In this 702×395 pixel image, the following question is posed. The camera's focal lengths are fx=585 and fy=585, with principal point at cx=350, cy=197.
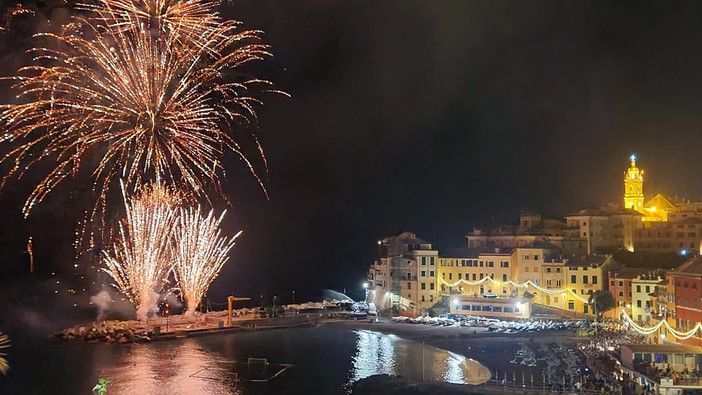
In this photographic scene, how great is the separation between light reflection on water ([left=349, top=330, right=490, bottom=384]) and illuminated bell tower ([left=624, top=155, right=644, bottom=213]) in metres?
26.6

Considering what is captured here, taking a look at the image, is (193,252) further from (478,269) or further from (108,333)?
(478,269)

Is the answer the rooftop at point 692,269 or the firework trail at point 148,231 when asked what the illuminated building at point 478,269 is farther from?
A: the firework trail at point 148,231

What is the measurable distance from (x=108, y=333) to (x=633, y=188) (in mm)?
40891

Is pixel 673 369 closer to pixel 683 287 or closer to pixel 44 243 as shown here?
pixel 683 287

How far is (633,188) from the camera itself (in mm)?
48312

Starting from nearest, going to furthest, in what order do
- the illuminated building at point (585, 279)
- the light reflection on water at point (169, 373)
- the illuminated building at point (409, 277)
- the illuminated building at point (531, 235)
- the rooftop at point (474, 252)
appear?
the light reflection on water at point (169, 373) → the illuminated building at point (585, 279) → the rooftop at point (474, 252) → the illuminated building at point (409, 277) → the illuminated building at point (531, 235)

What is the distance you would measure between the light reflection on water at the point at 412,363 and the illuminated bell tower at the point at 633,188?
87.2 feet

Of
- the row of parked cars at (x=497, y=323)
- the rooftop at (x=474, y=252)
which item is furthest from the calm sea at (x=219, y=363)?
the rooftop at (x=474, y=252)

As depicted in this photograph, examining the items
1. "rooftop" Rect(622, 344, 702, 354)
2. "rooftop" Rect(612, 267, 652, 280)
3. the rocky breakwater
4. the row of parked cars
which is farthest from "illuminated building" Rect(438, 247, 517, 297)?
the rocky breakwater

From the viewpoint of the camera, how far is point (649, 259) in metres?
39.0

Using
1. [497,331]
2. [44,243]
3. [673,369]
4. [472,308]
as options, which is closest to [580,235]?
[472,308]

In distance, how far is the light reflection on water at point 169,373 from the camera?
21.5 meters

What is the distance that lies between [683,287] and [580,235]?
1777cm

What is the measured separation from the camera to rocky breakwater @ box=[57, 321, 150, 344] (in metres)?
31.7
